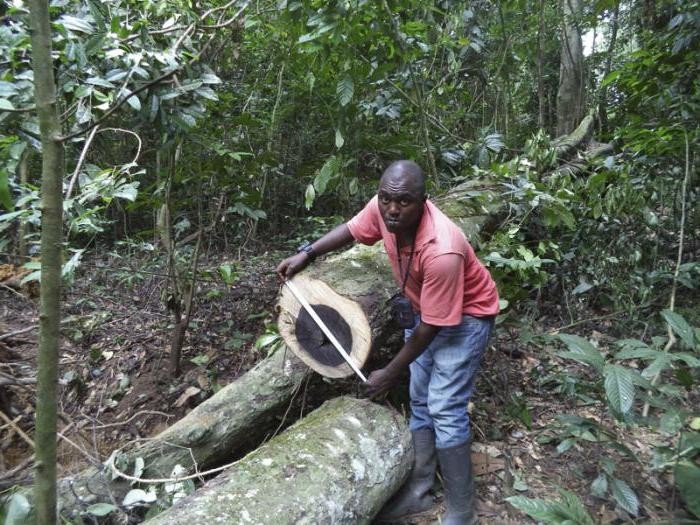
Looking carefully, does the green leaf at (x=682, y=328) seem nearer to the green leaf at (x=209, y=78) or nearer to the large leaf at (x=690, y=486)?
the large leaf at (x=690, y=486)

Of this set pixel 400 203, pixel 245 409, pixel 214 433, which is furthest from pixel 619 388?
pixel 214 433

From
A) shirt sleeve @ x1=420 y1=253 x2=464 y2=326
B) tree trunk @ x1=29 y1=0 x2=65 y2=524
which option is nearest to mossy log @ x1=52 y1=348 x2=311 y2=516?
shirt sleeve @ x1=420 y1=253 x2=464 y2=326

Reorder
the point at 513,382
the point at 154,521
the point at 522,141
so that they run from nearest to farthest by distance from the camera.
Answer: the point at 154,521, the point at 513,382, the point at 522,141

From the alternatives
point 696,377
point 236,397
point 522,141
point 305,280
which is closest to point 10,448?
point 236,397

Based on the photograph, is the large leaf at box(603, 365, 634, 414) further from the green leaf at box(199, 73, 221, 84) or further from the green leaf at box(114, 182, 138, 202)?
the green leaf at box(199, 73, 221, 84)

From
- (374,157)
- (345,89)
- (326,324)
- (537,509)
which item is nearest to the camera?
(537,509)

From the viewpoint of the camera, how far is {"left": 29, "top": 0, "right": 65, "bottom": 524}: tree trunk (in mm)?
1126

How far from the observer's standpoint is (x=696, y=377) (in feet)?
8.09

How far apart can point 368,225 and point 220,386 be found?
1.84 m

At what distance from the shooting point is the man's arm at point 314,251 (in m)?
3.00

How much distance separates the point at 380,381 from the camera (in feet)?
8.47

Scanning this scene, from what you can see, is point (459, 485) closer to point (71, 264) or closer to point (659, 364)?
point (659, 364)

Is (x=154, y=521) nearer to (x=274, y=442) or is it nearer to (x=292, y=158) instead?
(x=274, y=442)

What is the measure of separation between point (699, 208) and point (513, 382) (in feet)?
8.41
